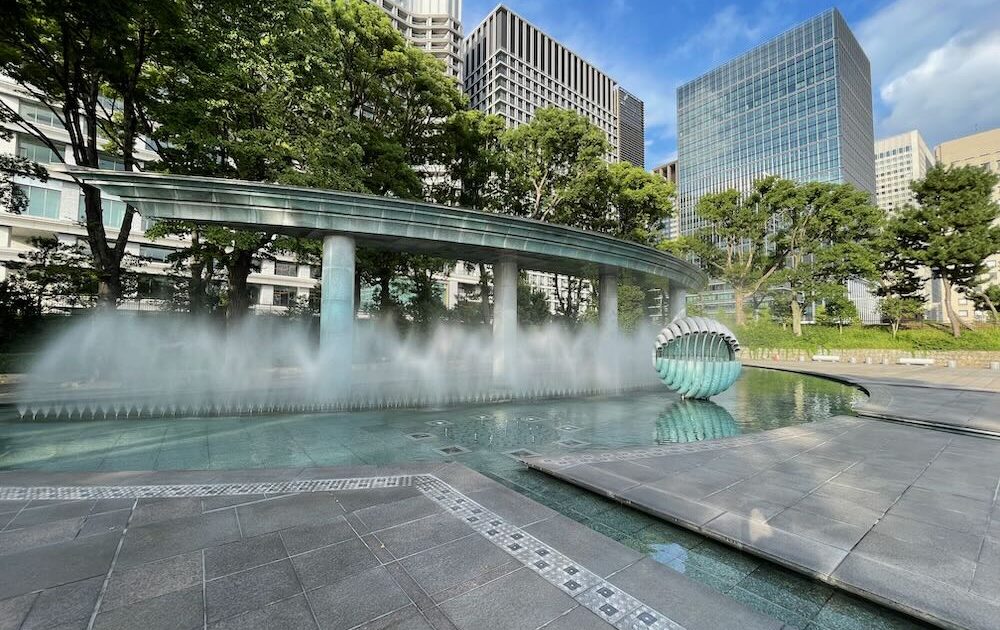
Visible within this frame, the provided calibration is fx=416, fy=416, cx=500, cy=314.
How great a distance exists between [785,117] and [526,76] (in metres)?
60.6

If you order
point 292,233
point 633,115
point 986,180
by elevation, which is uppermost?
point 633,115

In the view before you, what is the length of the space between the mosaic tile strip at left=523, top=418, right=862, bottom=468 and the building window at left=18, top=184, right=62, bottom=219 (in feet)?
164

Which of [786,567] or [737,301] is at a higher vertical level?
[737,301]

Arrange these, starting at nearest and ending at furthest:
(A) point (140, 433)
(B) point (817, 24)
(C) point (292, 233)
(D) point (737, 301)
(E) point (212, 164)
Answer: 1. (A) point (140, 433)
2. (C) point (292, 233)
3. (E) point (212, 164)
4. (D) point (737, 301)
5. (B) point (817, 24)

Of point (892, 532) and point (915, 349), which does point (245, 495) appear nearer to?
point (892, 532)

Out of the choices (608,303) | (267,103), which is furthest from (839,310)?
(267,103)

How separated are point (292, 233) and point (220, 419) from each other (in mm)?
5287

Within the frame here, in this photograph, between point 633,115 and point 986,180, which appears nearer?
point 986,180

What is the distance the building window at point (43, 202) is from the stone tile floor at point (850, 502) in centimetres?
5010

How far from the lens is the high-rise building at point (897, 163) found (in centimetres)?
11575

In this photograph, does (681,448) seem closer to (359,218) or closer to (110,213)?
(359,218)

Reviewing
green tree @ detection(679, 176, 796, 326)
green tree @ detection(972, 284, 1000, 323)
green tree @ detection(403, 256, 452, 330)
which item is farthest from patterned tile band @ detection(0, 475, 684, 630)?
green tree @ detection(972, 284, 1000, 323)

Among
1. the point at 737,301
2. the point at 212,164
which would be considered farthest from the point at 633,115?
the point at 212,164

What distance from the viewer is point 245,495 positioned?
5164 mm
